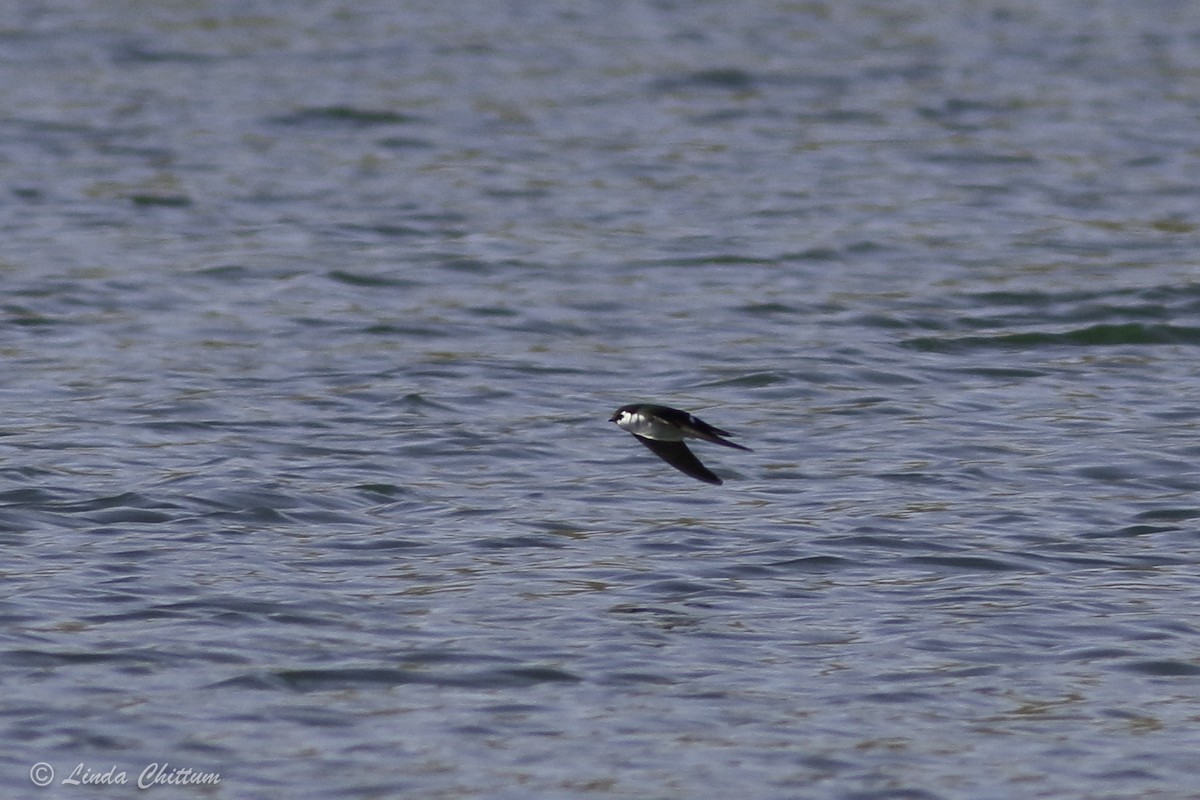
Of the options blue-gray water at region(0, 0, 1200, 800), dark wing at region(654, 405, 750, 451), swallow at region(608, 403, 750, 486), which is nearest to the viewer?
blue-gray water at region(0, 0, 1200, 800)

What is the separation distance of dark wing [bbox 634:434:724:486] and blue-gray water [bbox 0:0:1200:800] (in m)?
0.44

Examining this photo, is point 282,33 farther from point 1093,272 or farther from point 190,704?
point 190,704

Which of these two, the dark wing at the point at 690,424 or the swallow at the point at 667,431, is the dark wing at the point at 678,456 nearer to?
the swallow at the point at 667,431

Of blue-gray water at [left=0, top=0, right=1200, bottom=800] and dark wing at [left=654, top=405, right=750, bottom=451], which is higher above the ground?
dark wing at [left=654, top=405, right=750, bottom=451]

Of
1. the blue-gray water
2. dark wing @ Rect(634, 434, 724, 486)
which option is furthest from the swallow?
the blue-gray water

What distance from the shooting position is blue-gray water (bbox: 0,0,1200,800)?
572 cm

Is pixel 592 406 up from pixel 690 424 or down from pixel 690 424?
down

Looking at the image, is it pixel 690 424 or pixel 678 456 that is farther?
pixel 678 456

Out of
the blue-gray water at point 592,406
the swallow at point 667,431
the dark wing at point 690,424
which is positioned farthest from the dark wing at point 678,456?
the blue-gray water at point 592,406

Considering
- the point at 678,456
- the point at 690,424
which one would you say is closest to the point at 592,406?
the point at 678,456

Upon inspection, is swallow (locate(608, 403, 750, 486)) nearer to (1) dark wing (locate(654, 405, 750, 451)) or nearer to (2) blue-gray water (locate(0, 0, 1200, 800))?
(1) dark wing (locate(654, 405, 750, 451))

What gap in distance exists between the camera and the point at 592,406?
9.24 meters

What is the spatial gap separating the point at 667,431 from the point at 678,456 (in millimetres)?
92

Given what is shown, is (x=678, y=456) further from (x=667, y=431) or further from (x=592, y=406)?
(x=592, y=406)
